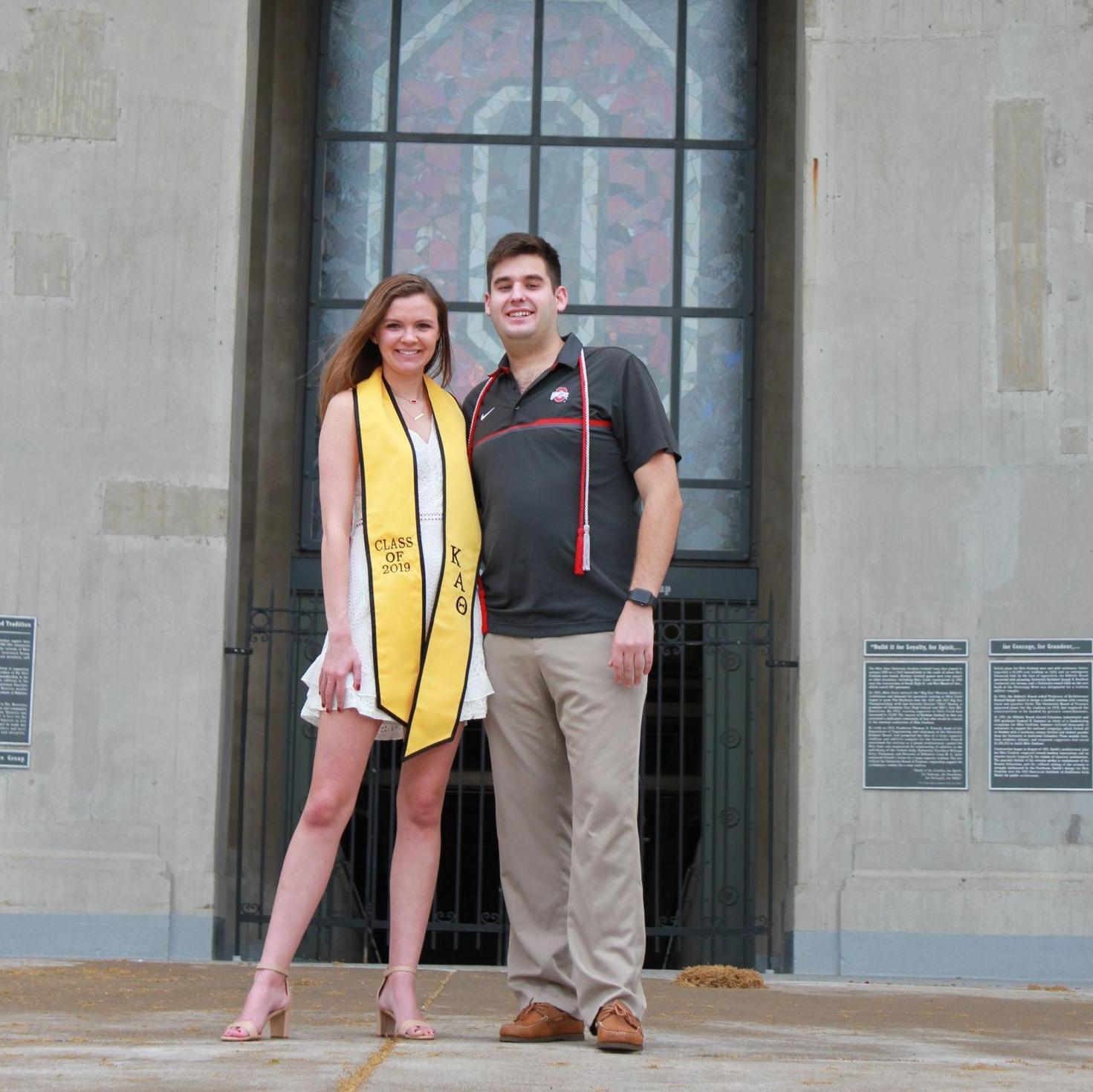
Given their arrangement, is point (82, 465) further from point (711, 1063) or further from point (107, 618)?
point (711, 1063)

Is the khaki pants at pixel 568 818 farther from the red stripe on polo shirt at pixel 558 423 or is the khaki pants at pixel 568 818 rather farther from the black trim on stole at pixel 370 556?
the red stripe on polo shirt at pixel 558 423

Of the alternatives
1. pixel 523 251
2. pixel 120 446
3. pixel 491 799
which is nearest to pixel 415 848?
pixel 523 251

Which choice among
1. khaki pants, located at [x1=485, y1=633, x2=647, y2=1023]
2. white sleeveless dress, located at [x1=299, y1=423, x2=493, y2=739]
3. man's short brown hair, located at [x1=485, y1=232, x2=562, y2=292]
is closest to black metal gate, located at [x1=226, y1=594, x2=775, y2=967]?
khaki pants, located at [x1=485, y1=633, x2=647, y2=1023]

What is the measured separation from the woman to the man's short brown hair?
24cm

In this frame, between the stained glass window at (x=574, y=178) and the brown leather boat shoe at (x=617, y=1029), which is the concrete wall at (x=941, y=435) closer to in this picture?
the stained glass window at (x=574, y=178)

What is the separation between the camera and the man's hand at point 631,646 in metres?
4.33

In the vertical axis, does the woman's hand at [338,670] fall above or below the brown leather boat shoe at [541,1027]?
above

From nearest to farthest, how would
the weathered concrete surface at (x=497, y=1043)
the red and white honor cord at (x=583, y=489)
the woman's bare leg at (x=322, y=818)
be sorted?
1. the weathered concrete surface at (x=497, y=1043)
2. the woman's bare leg at (x=322, y=818)
3. the red and white honor cord at (x=583, y=489)

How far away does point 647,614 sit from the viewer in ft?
14.4

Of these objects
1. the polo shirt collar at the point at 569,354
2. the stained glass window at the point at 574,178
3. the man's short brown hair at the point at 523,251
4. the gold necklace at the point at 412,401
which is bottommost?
the gold necklace at the point at 412,401

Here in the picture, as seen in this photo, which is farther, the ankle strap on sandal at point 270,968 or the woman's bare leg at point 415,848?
the woman's bare leg at point 415,848

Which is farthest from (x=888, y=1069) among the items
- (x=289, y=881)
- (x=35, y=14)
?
(x=35, y=14)

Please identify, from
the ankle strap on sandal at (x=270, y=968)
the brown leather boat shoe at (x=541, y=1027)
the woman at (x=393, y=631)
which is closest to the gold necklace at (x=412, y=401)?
the woman at (x=393, y=631)

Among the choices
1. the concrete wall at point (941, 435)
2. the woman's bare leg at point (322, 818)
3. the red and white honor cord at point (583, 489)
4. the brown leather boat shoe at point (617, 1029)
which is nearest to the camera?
the brown leather boat shoe at point (617, 1029)
